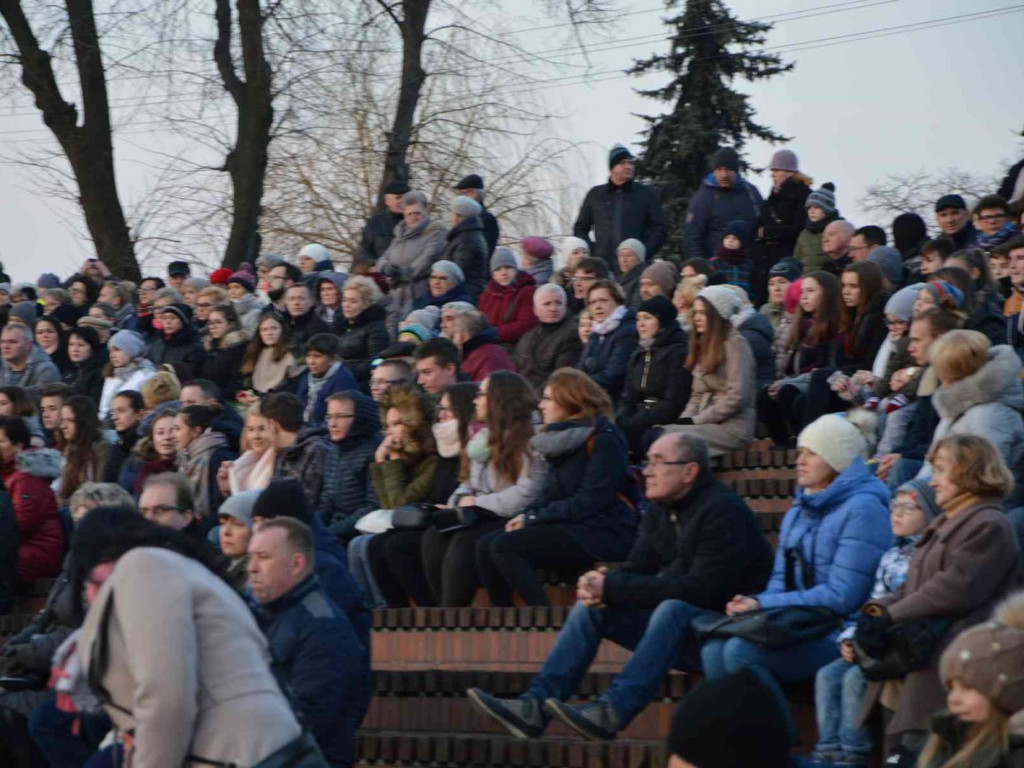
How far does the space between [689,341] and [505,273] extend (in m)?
3.51

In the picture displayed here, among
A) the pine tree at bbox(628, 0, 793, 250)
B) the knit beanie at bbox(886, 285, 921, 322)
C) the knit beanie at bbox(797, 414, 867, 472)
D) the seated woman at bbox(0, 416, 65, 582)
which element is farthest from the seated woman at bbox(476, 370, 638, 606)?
the pine tree at bbox(628, 0, 793, 250)

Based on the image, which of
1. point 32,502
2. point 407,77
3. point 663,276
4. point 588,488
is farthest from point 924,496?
point 407,77

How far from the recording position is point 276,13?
23.5 meters

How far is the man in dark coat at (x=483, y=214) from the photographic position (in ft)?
58.5

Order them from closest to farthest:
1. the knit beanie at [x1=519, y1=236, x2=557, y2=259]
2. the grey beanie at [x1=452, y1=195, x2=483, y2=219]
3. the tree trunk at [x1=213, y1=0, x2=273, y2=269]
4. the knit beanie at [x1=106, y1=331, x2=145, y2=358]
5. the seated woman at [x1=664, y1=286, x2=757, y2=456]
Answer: the seated woman at [x1=664, y1=286, x2=757, y2=456]
the knit beanie at [x1=106, y1=331, x2=145, y2=358]
the knit beanie at [x1=519, y1=236, x2=557, y2=259]
the grey beanie at [x1=452, y1=195, x2=483, y2=219]
the tree trunk at [x1=213, y1=0, x2=273, y2=269]

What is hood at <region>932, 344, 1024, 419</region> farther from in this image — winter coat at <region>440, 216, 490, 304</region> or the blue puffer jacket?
winter coat at <region>440, 216, 490, 304</region>

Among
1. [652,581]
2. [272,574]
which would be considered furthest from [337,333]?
[272,574]

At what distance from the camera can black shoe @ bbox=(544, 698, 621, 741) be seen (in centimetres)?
804

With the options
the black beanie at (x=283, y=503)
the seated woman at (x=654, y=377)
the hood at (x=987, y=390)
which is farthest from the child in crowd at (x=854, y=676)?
the seated woman at (x=654, y=377)

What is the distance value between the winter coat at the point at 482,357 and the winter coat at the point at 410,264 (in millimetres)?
3397

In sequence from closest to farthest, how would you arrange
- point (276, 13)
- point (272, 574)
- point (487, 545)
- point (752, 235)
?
1. point (272, 574)
2. point (487, 545)
3. point (752, 235)
4. point (276, 13)

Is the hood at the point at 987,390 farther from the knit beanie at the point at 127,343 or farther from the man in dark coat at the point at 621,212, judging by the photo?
the knit beanie at the point at 127,343

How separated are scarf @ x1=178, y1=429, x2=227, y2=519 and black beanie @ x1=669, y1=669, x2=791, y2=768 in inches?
344

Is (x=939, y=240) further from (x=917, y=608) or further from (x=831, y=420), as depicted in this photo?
(x=917, y=608)
